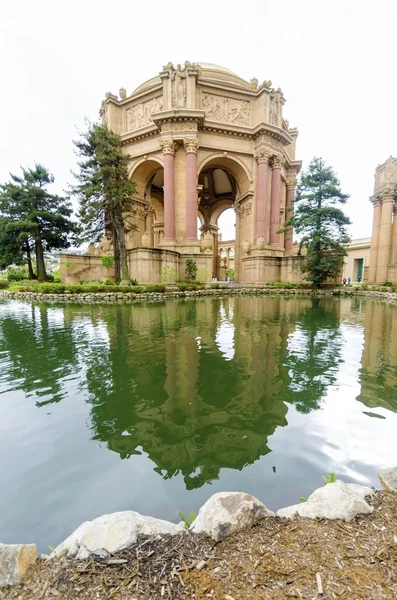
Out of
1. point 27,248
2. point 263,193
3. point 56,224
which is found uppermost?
point 263,193

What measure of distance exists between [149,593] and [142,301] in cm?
1504

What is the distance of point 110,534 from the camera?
149 cm

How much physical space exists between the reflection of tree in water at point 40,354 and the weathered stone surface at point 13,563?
2.82m

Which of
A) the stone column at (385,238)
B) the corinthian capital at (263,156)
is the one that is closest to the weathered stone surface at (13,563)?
the stone column at (385,238)

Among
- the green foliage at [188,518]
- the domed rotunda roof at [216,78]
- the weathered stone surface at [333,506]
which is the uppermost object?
the domed rotunda roof at [216,78]

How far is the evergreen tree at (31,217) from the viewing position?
973 inches

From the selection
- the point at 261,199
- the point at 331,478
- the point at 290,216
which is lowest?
the point at 331,478

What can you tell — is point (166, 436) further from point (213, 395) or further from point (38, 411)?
point (38, 411)

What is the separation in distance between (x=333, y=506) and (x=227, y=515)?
0.71 meters

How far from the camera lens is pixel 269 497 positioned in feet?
7.27

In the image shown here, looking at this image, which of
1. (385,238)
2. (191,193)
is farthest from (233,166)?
(385,238)

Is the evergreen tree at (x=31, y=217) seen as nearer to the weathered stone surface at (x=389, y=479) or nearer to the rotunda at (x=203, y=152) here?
the rotunda at (x=203, y=152)

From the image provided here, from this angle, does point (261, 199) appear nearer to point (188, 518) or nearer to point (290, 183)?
point (290, 183)

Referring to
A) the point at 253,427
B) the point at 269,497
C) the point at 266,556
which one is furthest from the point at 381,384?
the point at 266,556
